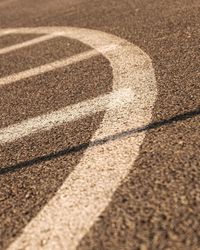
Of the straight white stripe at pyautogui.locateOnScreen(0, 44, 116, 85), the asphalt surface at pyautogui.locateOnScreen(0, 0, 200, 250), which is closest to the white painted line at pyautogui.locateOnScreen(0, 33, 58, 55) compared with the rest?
the asphalt surface at pyautogui.locateOnScreen(0, 0, 200, 250)

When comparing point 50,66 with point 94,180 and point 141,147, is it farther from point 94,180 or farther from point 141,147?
point 94,180

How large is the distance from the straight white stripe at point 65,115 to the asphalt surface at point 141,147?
0.10m

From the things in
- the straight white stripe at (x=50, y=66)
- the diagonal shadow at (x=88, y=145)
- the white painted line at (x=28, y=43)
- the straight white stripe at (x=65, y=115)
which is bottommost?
the white painted line at (x=28, y=43)

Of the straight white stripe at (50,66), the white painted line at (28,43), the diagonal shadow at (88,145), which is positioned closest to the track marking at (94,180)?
the diagonal shadow at (88,145)

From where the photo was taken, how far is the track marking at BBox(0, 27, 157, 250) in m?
2.48

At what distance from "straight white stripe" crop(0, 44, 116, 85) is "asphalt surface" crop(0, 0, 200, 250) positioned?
0.14 meters

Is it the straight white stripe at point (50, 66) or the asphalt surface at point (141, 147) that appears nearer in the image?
the asphalt surface at point (141, 147)

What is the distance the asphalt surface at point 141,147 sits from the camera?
241 centimetres

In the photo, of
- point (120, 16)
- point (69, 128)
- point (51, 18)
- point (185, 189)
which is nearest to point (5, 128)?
point (69, 128)

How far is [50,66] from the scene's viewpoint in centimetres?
526

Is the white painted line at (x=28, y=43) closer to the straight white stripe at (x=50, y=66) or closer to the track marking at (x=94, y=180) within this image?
the straight white stripe at (x=50, y=66)

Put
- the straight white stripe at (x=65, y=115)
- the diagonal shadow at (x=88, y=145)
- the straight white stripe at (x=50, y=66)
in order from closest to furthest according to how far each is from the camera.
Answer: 1. the diagonal shadow at (x=88, y=145)
2. the straight white stripe at (x=65, y=115)
3. the straight white stripe at (x=50, y=66)

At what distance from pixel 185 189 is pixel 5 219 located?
1.03 m

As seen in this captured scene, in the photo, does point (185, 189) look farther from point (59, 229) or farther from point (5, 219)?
point (5, 219)
